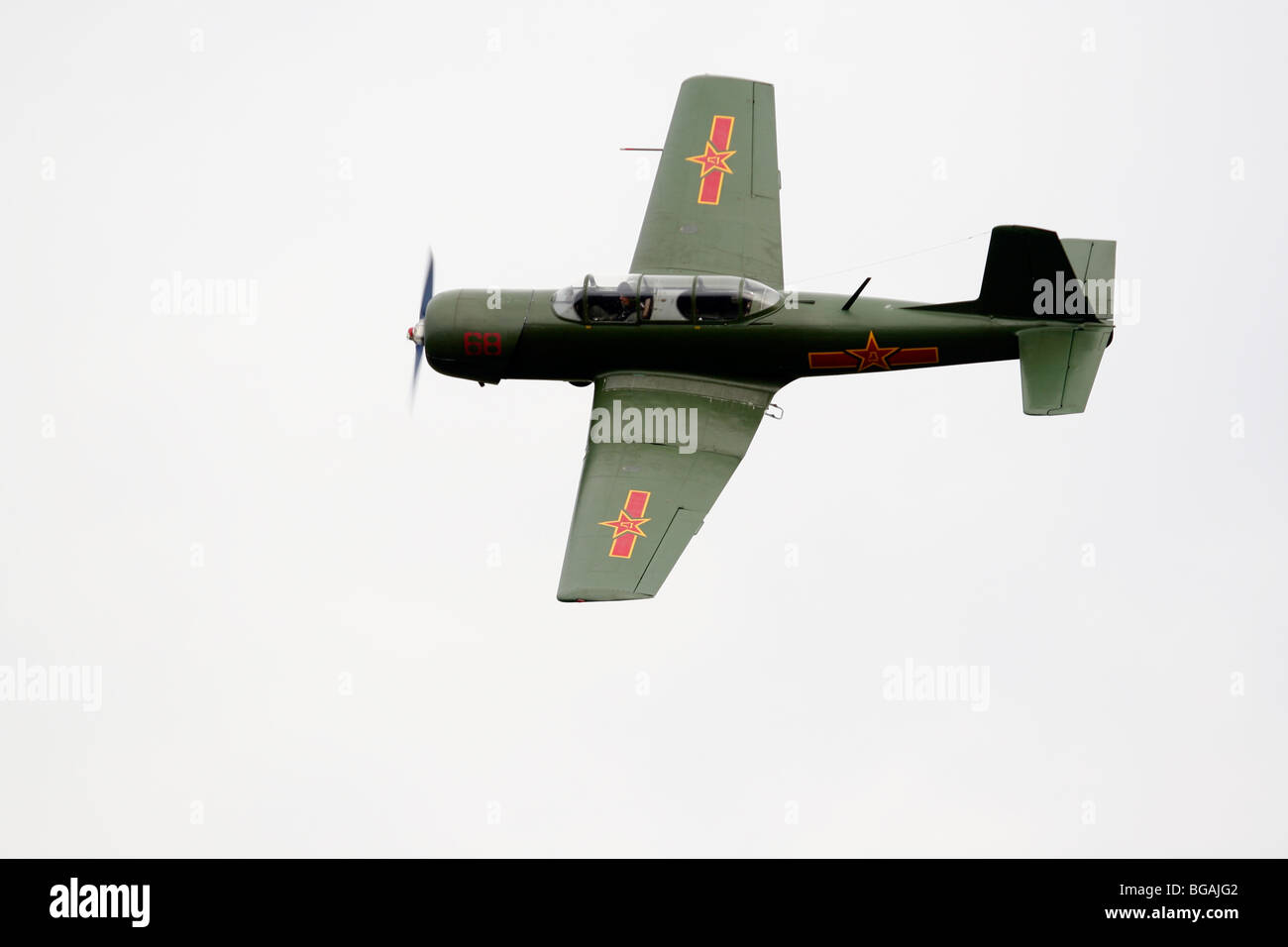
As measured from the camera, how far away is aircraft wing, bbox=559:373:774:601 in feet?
71.5

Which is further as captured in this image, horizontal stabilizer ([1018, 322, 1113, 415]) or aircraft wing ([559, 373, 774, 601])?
horizontal stabilizer ([1018, 322, 1113, 415])

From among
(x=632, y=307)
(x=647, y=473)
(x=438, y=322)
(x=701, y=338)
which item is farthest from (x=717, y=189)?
(x=647, y=473)

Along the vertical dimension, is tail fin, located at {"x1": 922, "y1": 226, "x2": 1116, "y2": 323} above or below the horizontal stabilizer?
above

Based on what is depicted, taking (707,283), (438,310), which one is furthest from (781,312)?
(438,310)

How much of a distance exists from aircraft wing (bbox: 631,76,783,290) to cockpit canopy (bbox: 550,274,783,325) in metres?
0.87

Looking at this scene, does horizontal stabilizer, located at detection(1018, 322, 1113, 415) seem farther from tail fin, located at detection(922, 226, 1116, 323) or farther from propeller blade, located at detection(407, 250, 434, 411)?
propeller blade, located at detection(407, 250, 434, 411)

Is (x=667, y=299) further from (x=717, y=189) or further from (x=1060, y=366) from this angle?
(x=1060, y=366)

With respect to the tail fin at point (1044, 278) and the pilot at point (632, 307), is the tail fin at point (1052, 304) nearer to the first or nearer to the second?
the tail fin at point (1044, 278)

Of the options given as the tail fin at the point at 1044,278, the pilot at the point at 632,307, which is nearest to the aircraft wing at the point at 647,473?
the pilot at the point at 632,307

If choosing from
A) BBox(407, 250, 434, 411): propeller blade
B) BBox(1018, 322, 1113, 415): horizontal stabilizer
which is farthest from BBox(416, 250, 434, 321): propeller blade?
BBox(1018, 322, 1113, 415): horizontal stabilizer

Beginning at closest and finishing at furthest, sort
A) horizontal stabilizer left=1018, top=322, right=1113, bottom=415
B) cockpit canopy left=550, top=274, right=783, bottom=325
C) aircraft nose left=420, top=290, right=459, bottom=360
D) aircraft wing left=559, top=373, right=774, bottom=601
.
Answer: aircraft wing left=559, top=373, right=774, bottom=601 < horizontal stabilizer left=1018, top=322, right=1113, bottom=415 < cockpit canopy left=550, top=274, right=783, bottom=325 < aircraft nose left=420, top=290, right=459, bottom=360

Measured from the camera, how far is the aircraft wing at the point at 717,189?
24.9 metres

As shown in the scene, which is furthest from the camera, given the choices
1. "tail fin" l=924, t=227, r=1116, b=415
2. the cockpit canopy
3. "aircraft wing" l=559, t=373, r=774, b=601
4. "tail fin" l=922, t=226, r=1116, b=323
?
the cockpit canopy
